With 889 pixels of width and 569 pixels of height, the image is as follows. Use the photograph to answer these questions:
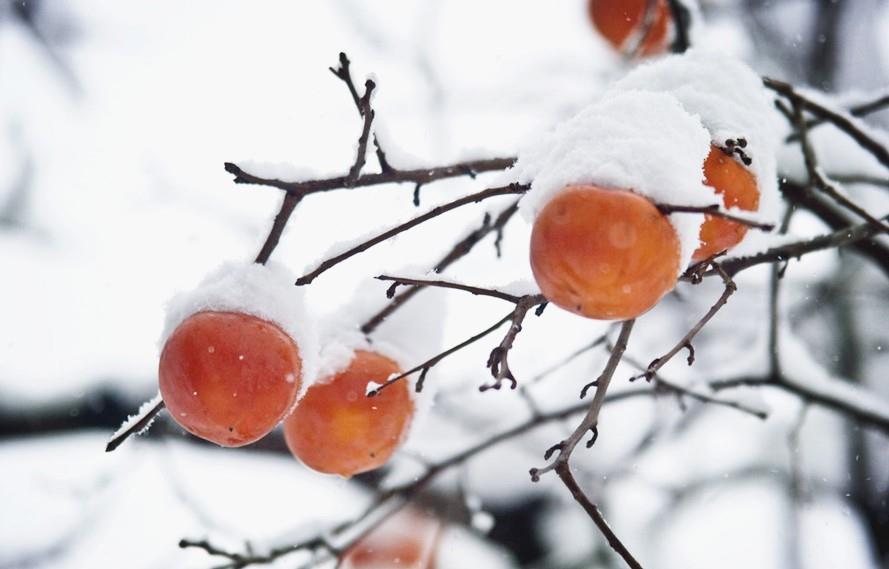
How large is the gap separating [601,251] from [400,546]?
68.5 inches

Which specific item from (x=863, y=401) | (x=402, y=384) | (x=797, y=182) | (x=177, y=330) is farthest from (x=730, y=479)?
(x=177, y=330)

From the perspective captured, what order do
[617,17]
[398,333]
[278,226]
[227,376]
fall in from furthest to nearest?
[617,17] < [398,333] < [278,226] < [227,376]

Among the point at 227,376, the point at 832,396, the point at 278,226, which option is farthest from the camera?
the point at 832,396

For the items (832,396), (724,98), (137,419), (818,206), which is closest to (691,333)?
(724,98)

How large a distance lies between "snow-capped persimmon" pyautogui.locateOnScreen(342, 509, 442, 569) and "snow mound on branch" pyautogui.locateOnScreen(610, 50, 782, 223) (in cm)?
135

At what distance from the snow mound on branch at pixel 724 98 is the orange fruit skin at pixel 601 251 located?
0.98 feet

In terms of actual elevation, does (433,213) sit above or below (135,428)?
above

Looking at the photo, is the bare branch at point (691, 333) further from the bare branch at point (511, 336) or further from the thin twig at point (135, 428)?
the thin twig at point (135, 428)

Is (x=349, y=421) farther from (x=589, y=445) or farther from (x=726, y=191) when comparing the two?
(x=726, y=191)

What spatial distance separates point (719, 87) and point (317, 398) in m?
0.79

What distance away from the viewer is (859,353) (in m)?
4.43

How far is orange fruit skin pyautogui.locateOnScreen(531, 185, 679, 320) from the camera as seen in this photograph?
89 centimetres

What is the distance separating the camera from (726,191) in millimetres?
1106

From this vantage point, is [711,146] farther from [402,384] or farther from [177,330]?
[177,330]
